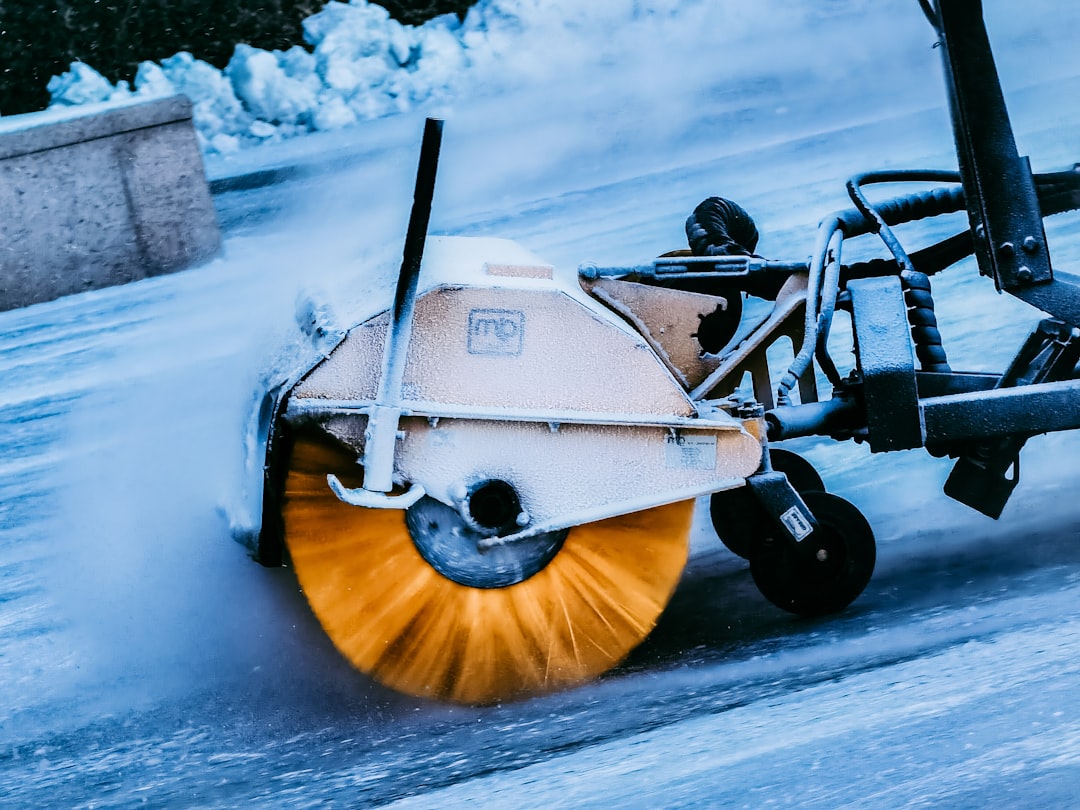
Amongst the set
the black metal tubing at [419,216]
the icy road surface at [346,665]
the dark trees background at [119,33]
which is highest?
the dark trees background at [119,33]

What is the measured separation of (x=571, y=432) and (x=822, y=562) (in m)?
0.83

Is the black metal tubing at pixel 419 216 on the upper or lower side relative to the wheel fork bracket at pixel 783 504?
upper

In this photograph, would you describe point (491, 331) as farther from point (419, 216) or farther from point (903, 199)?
point (903, 199)

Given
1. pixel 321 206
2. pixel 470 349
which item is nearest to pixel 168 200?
pixel 321 206

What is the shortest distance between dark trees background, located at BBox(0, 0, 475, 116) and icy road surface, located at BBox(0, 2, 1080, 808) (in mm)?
570

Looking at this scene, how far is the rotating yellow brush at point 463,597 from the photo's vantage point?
9.57 feet

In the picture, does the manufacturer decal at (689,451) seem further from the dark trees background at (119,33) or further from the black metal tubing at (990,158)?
the dark trees background at (119,33)

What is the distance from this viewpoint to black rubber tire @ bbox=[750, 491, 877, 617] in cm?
323

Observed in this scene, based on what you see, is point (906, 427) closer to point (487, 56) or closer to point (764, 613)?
point (764, 613)

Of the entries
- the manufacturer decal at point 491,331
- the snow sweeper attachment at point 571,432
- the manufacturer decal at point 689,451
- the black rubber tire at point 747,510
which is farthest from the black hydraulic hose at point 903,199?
the manufacturer decal at point 491,331

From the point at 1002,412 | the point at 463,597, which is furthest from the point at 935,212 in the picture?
the point at 463,597

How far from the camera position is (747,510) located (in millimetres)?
3367

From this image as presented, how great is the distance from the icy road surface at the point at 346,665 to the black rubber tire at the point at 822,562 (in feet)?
0.42

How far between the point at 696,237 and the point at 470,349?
132 centimetres
